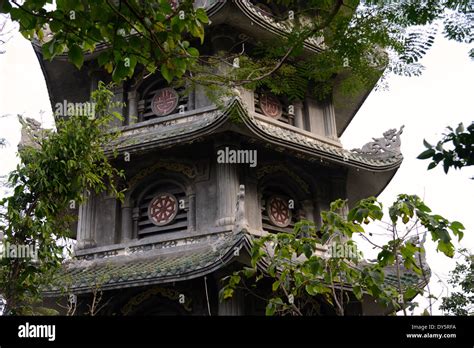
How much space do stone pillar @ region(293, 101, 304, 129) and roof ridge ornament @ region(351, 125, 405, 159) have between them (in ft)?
4.09

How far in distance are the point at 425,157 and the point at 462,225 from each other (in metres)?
2.20

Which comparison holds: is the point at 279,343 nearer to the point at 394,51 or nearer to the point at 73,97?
the point at 394,51

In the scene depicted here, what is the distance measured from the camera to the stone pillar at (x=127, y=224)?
11062mm

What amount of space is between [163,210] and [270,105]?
300 cm

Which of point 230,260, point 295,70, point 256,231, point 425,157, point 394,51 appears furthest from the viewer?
point 256,231

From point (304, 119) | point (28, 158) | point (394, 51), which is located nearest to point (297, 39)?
point (394, 51)

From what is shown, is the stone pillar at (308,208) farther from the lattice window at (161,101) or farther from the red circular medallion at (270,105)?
the lattice window at (161,101)

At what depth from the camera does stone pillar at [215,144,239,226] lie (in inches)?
401

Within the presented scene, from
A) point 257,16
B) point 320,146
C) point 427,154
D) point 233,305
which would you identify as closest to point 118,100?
point 257,16

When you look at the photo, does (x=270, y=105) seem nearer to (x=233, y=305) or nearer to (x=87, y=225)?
(x=87, y=225)

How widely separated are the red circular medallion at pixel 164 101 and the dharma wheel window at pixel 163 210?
5.05 ft

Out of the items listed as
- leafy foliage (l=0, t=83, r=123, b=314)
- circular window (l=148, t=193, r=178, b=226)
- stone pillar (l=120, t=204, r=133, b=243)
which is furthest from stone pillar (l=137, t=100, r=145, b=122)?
leafy foliage (l=0, t=83, r=123, b=314)

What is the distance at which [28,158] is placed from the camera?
7.57 meters

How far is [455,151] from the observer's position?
2598 millimetres
